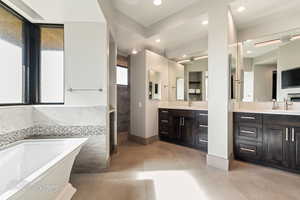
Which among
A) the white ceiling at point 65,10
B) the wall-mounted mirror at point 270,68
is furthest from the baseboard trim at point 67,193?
the wall-mounted mirror at point 270,68

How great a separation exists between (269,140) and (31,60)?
403 cm

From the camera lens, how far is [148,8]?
2.81 meters

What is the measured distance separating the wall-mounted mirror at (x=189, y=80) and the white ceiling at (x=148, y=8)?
4.52ft

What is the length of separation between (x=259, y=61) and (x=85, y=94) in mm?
3419

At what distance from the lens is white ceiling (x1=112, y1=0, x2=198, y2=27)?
2.63 meters

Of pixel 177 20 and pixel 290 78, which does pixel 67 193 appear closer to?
pixel 177 20

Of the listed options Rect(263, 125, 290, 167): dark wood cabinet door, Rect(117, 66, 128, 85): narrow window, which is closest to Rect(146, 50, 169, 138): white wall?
Rect(117, 66, 128, 85): narrow window

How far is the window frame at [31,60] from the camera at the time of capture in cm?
219

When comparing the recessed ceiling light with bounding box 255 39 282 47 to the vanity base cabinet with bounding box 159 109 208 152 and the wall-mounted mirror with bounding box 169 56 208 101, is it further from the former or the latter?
the vanity base cabinet with bounding box 159 109 208 152

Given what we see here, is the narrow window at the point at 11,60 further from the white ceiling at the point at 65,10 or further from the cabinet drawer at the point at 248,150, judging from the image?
the cabinet drawer at the point at 248,150

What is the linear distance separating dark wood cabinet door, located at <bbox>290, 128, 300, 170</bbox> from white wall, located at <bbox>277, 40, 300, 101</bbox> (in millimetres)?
829

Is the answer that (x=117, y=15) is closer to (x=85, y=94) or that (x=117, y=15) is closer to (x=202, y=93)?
(x=85, y=94)

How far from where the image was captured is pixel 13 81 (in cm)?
202

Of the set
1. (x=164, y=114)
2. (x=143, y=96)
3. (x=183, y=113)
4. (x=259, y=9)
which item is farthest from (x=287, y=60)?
(x=143, y=96)
